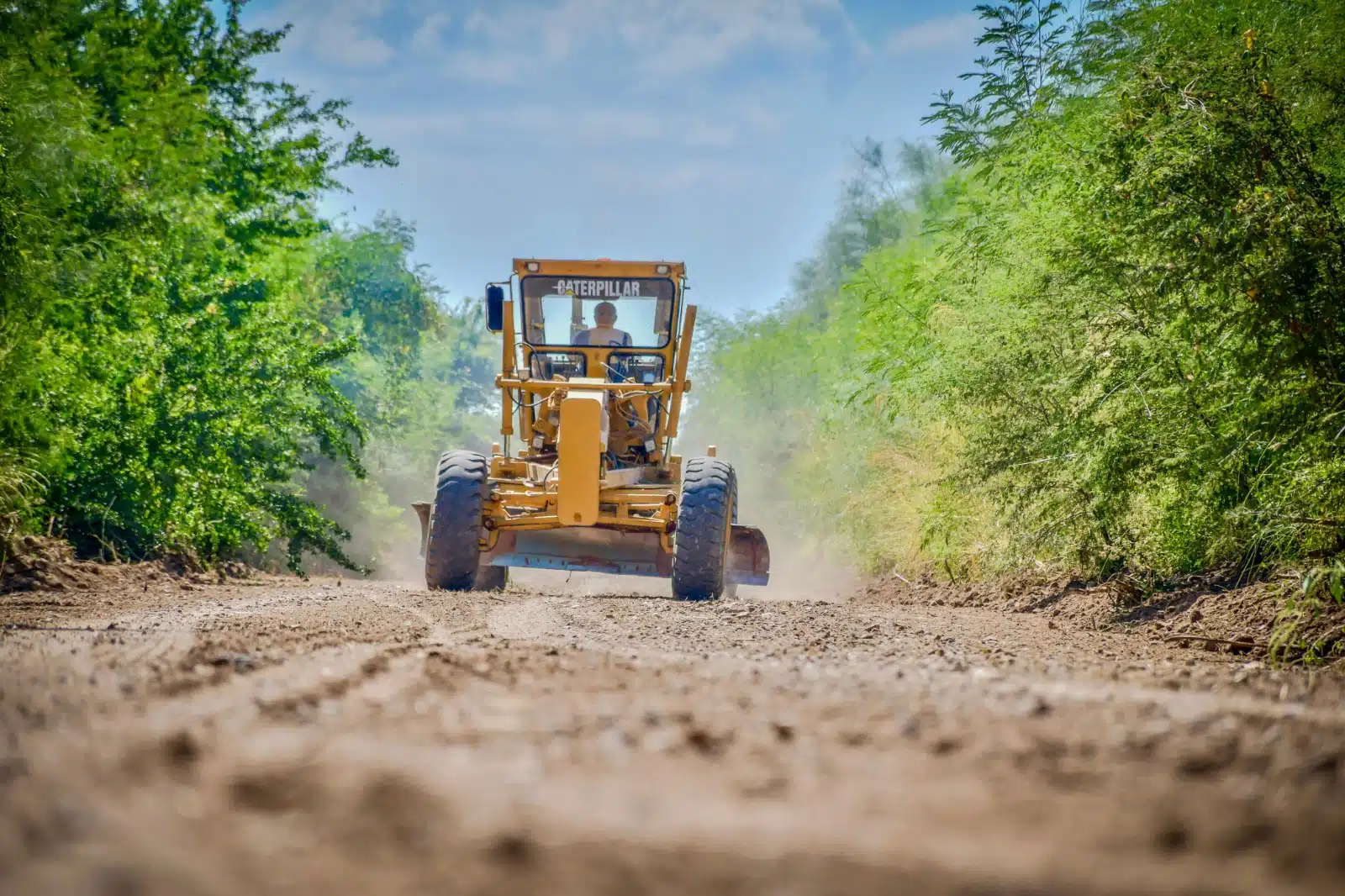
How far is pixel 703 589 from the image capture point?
36.2 feet

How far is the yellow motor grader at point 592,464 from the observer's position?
1116 centimetres

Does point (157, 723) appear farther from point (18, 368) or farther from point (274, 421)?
point (274, 421)

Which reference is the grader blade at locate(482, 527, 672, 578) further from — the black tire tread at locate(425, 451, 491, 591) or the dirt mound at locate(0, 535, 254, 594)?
the dirt mound at locate(0, 535, 254, 594)

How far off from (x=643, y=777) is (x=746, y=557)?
35.3 ft

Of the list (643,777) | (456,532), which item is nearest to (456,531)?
(456,532)

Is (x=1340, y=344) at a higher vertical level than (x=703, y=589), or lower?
higher

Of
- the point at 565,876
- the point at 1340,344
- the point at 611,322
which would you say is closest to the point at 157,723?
the point at 565,876

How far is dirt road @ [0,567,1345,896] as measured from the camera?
1738mm

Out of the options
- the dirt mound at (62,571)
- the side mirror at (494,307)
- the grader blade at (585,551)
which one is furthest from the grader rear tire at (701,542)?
the dirt mound at (62,571)

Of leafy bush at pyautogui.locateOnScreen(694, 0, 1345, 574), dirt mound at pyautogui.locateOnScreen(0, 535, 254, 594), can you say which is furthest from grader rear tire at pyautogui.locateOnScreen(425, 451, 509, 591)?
leafy bush at pyautogui.locateOnScreen(694, 0, 1345, 574)

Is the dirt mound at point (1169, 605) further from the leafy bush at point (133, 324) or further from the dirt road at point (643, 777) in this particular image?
the leafy bush at point (133, 324)

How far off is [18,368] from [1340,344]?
35.0ft

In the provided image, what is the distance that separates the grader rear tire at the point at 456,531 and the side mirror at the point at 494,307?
181 centimetres

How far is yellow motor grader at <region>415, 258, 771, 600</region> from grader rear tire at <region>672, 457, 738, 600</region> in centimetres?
1
